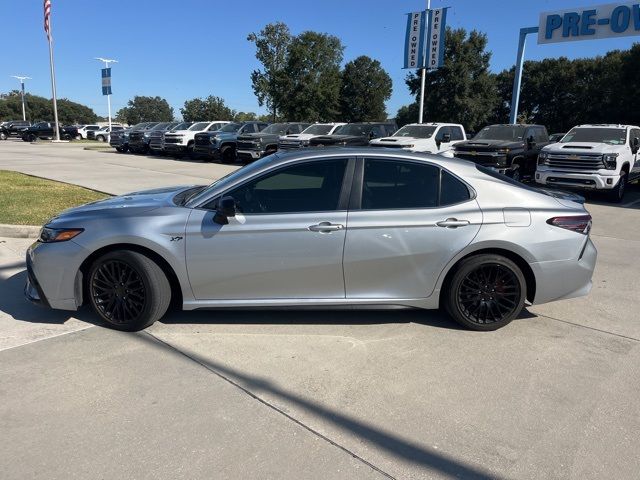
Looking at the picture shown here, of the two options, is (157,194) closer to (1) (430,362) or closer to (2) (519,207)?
(1) (430,362)

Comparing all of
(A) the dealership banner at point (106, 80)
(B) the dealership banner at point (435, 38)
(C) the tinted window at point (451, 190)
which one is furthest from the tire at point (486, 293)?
(A) the dealership banner at point (106, 80)

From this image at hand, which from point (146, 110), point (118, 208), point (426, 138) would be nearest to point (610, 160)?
point (426, 138)

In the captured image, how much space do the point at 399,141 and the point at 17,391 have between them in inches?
575

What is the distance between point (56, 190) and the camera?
37.8 ft

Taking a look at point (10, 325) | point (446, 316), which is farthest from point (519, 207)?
point (10, 325)

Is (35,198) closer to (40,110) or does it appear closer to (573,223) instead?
(573,223)

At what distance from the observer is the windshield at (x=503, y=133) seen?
15.5 m

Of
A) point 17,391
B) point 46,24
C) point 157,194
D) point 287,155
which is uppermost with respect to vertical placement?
point 46,24

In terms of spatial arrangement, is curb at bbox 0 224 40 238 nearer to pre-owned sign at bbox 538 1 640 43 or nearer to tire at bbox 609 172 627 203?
tire at bbox 609 172 627 203

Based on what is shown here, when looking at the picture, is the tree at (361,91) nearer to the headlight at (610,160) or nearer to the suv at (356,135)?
the suv at (356,135)

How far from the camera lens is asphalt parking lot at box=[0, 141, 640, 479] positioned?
8.77ft

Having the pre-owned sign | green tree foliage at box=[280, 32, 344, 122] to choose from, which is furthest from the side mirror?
green tree foliage at box=[280, 32, 344, 122]

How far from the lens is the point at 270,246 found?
13.3 feet

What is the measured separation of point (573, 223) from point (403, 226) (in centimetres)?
153
